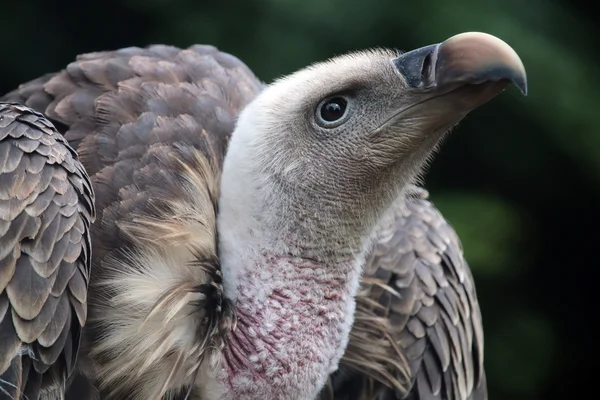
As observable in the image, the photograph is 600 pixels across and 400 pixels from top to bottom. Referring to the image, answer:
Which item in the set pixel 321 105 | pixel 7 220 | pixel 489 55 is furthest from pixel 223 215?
pixel 489 55

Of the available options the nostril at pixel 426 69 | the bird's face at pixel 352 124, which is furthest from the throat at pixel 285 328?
the nostril at pixel 426 69

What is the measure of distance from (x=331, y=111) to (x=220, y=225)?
43 centimetres

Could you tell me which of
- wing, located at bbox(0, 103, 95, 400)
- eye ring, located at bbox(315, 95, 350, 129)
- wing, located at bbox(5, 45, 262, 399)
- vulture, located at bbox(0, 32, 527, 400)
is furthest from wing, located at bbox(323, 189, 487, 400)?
wing, located at bbox(0, 103, 95, 400)

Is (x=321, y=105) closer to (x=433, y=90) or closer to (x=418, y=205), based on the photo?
(x=433, y=90)

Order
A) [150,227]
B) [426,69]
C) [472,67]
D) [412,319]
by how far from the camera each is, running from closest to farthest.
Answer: [472,67], [426,69], [150,227], [412,319]

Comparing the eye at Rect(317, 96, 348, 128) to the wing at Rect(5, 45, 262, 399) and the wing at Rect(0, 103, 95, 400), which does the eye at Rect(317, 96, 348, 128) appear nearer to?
the wing at Rect(5, 45, 262, 399)

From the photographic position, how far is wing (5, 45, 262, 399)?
2.57 m

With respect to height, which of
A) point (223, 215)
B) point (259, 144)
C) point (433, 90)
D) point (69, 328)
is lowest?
point (69, 328)

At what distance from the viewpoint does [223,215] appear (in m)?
2.69

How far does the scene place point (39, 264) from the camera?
2.36 metres

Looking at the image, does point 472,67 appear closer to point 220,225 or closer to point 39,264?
point 220,225

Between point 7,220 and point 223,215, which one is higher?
point 223,215

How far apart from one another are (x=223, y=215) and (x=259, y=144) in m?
0.22


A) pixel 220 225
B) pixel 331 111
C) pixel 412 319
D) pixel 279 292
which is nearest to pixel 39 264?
pixel 220 225
